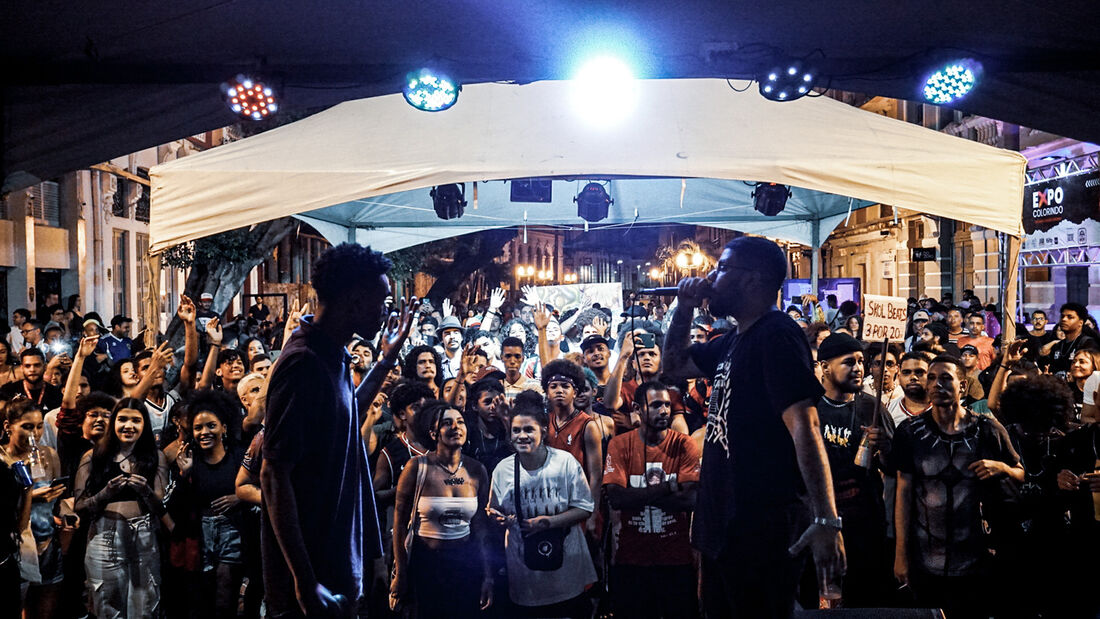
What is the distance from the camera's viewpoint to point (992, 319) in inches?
615

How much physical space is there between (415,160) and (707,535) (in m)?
4.80

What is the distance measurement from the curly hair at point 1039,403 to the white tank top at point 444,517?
341 centimetres

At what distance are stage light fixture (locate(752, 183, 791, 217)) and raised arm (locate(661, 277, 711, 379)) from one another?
317 inches

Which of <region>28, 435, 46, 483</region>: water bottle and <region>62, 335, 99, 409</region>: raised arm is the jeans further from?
<region>62, 335, 99, 409</region>: raised arm

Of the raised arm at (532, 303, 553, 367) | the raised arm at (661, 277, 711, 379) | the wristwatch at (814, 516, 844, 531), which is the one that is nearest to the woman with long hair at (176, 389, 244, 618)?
the raised arm at (661, 277, 711, 379)

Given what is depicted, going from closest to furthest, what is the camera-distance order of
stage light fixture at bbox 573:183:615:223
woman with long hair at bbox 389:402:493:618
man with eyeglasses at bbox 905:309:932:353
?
woman with long hair at bbox 389:402:493:618 < man with eyeglasses at bbox 905:309:932:353 < stage light fixture at bbox 573:183:615:223

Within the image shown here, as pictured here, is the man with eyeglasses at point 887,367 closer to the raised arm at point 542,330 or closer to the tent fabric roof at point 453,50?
the tent fabric roof at point 453,50

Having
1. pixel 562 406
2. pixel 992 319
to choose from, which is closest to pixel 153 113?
pixel 562 406

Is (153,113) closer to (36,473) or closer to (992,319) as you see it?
(36,473)

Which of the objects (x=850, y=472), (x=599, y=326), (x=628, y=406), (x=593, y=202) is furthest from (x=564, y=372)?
(x=593, y=202)

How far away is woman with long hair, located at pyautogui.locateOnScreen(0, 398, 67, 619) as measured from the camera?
5.23m

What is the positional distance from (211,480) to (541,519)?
2094 millimetres

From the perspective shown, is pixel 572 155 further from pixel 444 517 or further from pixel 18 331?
pixel 18 331

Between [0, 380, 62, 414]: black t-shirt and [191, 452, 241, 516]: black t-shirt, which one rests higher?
[0, 380, 62, 414]: black t-shirt
